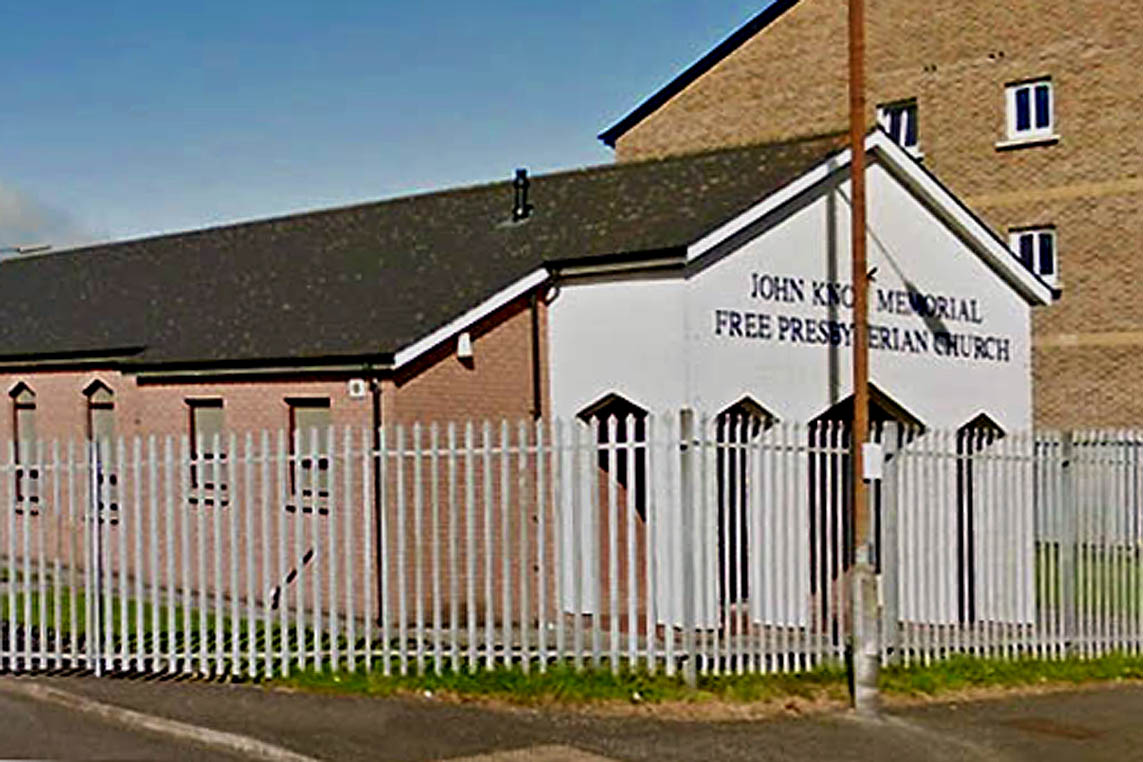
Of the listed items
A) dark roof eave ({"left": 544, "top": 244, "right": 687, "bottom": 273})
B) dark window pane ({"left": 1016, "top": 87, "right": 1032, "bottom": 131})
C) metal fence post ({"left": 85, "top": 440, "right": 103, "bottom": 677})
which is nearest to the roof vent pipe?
dark roof eave ({"left": 544, "top": 244, "right": 687, "bottom": 273})

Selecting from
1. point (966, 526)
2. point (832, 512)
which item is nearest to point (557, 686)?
point (832, 512)

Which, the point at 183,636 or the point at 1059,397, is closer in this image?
the point at 183,636

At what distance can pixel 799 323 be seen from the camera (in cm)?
1728

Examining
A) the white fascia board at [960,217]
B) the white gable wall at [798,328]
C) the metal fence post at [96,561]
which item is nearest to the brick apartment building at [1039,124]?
the white fascia board at [960,217]

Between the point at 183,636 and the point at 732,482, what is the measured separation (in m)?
4.94

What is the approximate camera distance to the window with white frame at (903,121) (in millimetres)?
→ 32875

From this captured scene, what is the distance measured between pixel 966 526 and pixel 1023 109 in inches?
757

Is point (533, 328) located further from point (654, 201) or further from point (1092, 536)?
point (1092, 536)

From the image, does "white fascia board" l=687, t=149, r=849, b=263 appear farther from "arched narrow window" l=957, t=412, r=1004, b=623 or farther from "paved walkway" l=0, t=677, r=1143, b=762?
"paved walkway" l=0, t=677, r=1143, b=762

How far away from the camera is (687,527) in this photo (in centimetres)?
1171

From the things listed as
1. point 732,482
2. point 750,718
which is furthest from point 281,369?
point 750,718

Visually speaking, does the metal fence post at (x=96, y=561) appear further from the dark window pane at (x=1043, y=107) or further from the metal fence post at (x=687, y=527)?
the dark window pane at (x=1043, y=107)

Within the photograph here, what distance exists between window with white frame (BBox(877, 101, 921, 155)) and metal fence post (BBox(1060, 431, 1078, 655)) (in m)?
18.7

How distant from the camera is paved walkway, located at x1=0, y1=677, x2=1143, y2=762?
9.79 metres
